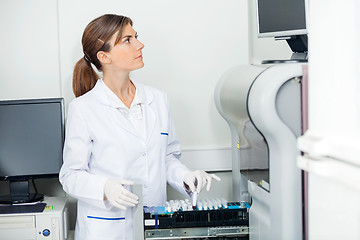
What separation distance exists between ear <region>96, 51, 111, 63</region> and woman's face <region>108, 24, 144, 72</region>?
2cm

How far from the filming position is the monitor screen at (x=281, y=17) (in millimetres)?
1941

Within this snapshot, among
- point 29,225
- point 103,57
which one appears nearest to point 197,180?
point 103,57

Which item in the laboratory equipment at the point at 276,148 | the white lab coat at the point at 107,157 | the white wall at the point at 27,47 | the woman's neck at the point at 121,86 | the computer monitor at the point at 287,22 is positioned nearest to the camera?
the laboratory equipment at the point at 276,148

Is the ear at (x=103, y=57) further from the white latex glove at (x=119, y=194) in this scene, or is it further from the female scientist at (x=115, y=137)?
the white latex glove at (x=119, y=194)

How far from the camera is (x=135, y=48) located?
2168 mm

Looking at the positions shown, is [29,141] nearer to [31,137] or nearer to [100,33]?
[31,137]

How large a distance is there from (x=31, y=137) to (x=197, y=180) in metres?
0.88

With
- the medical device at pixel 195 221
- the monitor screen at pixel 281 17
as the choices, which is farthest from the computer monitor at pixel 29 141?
the monitor screen at pixel 281 17

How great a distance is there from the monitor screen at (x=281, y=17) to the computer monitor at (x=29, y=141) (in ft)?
3.23

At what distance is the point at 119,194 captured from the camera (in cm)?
180

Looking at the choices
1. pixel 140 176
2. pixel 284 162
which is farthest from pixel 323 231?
pixel 140 176

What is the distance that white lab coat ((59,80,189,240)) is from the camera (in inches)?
81.8

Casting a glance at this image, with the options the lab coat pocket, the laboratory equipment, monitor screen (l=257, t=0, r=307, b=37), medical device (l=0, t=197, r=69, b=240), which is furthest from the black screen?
medical device (l=0, t=197, r=69, b=240)

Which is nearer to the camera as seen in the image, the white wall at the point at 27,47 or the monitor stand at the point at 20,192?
the monitor stand at the point at 20,192
